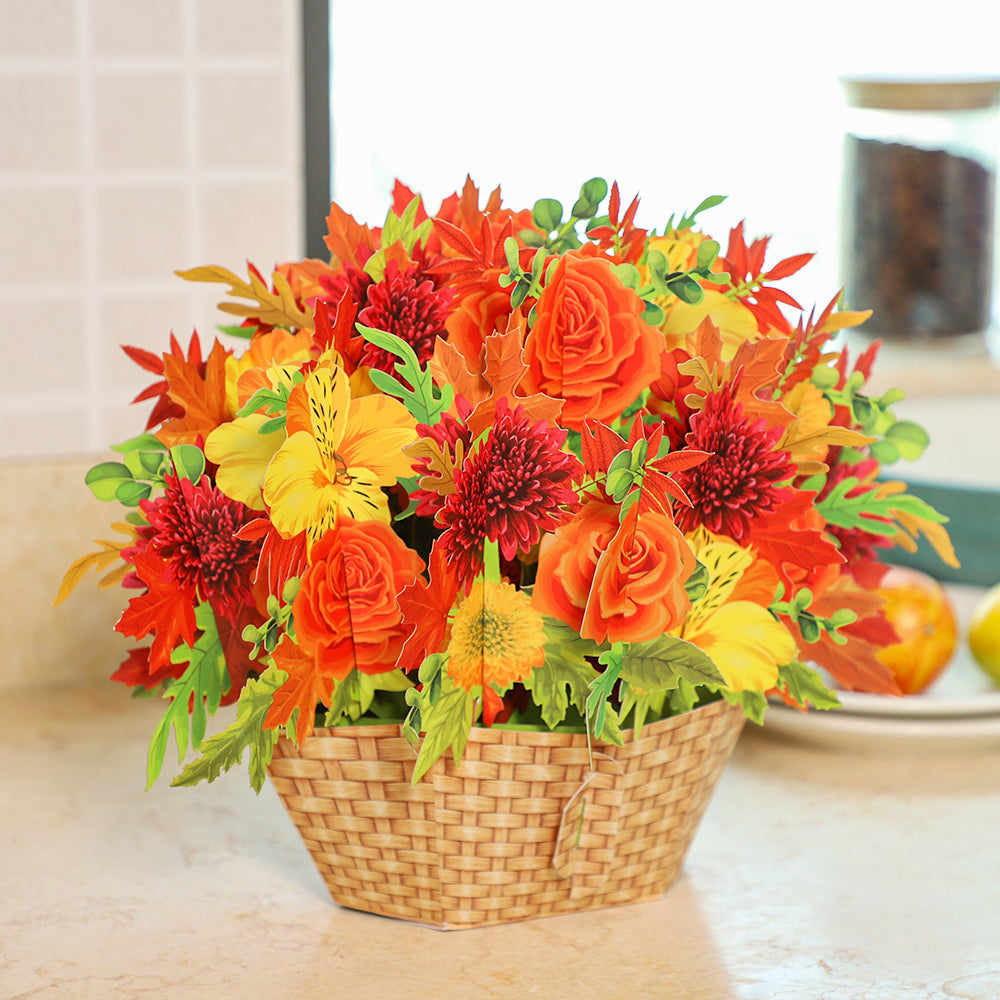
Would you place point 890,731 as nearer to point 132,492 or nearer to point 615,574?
point 615,574

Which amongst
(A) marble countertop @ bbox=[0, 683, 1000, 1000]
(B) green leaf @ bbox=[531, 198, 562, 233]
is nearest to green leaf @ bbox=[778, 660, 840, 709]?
(A) marble countertop @ bbox=[0, 683, 1000, 1000]

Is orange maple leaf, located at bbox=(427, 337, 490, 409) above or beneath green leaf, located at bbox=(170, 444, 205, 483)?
above

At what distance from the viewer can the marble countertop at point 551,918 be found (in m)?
0.52

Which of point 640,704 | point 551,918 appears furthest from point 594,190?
point 551,918

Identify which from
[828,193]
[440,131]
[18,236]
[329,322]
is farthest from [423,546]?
[828,193]

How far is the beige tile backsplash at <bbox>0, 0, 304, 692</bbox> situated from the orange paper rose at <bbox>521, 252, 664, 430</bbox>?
1.39 ft

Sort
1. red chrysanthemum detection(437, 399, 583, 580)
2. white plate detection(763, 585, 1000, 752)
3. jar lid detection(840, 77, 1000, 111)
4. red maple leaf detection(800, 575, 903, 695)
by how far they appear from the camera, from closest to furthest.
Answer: red chrysanthemum detection(437, 399, 583, 580) < red maple leaf detection(800, 575, 903, 695) < white plate detection(763, 585, 1000, 752) < jar lid detection(840, 77, 1000, 111)

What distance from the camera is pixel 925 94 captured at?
122 centimetres

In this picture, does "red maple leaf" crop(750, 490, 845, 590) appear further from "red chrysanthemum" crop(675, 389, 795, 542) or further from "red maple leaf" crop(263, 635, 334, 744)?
"red maple leaf" crop(263, 635, 334, 744)

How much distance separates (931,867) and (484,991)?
0.24 meters

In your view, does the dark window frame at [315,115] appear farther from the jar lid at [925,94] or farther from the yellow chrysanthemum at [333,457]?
the jar lid at [925,94]

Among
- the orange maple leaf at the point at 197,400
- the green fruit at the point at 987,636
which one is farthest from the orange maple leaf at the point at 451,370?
the green fruit at the point at 987,636

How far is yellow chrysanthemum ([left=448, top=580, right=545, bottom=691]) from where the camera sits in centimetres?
47

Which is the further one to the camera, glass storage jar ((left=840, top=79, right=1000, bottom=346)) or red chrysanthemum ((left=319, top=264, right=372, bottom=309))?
glass storage jar ((left=840, top=79, right=1000, bottom=346))
